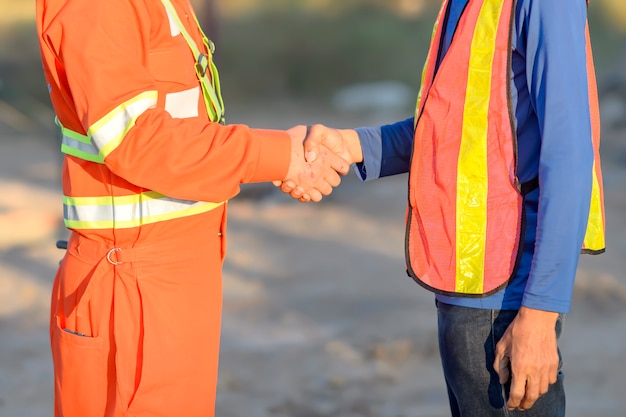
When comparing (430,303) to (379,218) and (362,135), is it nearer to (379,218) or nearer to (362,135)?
(379,218)

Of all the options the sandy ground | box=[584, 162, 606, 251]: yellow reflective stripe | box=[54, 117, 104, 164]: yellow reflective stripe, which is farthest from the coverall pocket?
the sandy ground

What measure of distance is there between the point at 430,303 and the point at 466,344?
348 cm

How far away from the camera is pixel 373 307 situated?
17.6 feet

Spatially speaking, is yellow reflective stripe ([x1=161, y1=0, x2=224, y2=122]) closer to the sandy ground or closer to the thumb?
the thumb

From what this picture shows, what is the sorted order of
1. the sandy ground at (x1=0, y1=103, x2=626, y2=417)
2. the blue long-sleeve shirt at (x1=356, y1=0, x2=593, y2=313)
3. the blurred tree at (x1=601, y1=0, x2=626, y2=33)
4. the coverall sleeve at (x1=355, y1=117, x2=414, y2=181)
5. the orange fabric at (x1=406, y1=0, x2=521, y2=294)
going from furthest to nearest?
the blurred tree at (x1=601, y1=0, x2=626, y2=33)
the sandy ground at (x1=0, y1=103, x2=626, y2=417)
the coverall sleeve at (x1=355, y1=117, x2=414, y2=181)
the orange fabric at (x1=406, y1=0, x2=521, y2=294)
the blue long-sleeve shirt at (x1=356, y1=0, x2=593, y2=313)

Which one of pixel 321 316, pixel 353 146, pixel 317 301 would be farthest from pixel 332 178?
pixel 317 301

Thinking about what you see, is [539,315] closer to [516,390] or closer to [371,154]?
[516,390]

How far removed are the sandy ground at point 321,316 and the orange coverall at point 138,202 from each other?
6.68 feet

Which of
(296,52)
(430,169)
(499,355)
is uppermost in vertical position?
(296,52)

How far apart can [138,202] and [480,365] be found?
2.92ft

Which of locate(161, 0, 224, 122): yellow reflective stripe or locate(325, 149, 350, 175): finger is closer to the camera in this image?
locate(161, 0, 224, 122): yellow reflective stripe

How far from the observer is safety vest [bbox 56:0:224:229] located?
182cm

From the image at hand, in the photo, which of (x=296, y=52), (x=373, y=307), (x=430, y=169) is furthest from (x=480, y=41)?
(x=296, y=52)

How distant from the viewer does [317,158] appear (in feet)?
7.22
